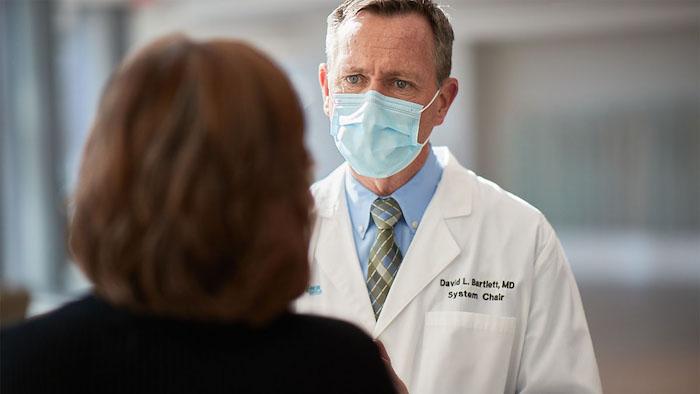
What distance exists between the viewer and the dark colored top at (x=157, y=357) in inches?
33.0

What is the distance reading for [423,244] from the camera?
1.67 metres

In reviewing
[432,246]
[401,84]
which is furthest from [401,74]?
[432,246]

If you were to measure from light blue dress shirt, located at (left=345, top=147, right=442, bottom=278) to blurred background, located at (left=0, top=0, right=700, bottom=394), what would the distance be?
11.6 feet

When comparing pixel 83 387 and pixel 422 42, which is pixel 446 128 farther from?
pixel 83 387

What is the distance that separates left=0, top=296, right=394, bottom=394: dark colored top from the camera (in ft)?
2.75

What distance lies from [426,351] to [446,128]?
26.4 ft

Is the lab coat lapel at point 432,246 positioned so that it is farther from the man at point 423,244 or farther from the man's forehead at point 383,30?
the man's forehead at point 383,30

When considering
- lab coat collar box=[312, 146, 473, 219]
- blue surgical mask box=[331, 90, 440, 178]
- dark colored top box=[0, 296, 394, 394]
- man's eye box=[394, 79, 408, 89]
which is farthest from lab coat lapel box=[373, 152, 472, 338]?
dark colored top box=[0, 296, 394, 394]

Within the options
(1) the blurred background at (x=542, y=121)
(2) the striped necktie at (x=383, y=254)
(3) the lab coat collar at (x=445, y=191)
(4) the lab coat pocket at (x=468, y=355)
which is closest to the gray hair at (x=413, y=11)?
(3) the lab coat collar at (x=445, y=191)

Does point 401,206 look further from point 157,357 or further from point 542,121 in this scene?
point 542,121

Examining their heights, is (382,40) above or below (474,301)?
above

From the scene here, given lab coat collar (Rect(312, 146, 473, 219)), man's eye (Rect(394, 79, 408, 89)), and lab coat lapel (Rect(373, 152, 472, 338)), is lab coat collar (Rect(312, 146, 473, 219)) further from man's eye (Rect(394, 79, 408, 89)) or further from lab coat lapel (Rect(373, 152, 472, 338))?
man's eye (Rect(394, 79, 408, 89))

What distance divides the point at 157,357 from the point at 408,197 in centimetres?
96

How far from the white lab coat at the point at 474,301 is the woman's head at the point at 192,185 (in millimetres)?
768
